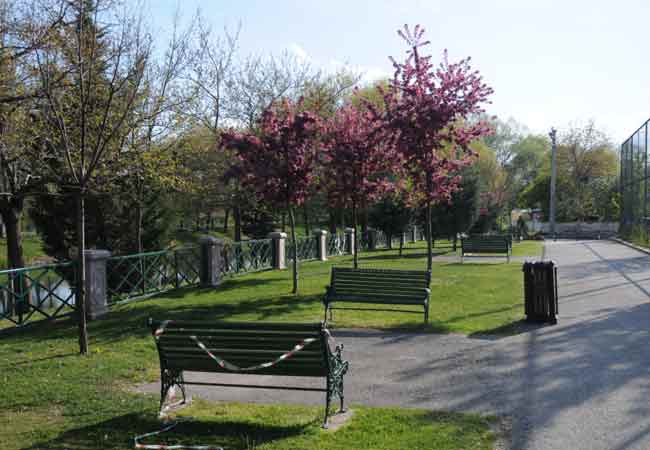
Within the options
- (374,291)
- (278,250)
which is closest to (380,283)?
(374,291)

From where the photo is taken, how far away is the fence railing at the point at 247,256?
19.0m

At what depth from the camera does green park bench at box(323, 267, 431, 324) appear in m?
10.1

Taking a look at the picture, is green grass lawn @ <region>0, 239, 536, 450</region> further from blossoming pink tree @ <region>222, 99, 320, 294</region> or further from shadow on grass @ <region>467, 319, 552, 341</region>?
blossoming pink tree @ <region>222, 99, 320, 294</region>

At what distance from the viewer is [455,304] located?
1209 cm

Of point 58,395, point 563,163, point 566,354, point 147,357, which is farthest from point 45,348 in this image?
point 563,163

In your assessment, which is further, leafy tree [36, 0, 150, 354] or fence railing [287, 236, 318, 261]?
fence railing [287, 236, 318, 261]

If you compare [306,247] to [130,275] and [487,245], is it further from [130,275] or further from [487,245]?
[130,275]

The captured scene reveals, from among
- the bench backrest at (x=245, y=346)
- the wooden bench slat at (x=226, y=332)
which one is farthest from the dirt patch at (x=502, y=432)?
the wooden bench slat at (x=226, y=332)

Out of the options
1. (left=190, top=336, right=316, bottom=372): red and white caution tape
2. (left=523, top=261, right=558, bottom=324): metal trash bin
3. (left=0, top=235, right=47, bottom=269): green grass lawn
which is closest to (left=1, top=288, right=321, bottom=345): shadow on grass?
(left=523, top=261, right=558, bottom=324): metal trash bin

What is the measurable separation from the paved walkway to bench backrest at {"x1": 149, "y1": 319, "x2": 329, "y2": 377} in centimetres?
83

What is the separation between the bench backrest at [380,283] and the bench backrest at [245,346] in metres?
5.10

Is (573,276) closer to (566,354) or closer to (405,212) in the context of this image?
(566,354)

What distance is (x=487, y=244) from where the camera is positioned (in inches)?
883

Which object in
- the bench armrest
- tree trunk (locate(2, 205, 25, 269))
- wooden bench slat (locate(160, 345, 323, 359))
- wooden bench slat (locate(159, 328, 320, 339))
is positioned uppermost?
tree trunk (locate(2, 205, 25, 269))
